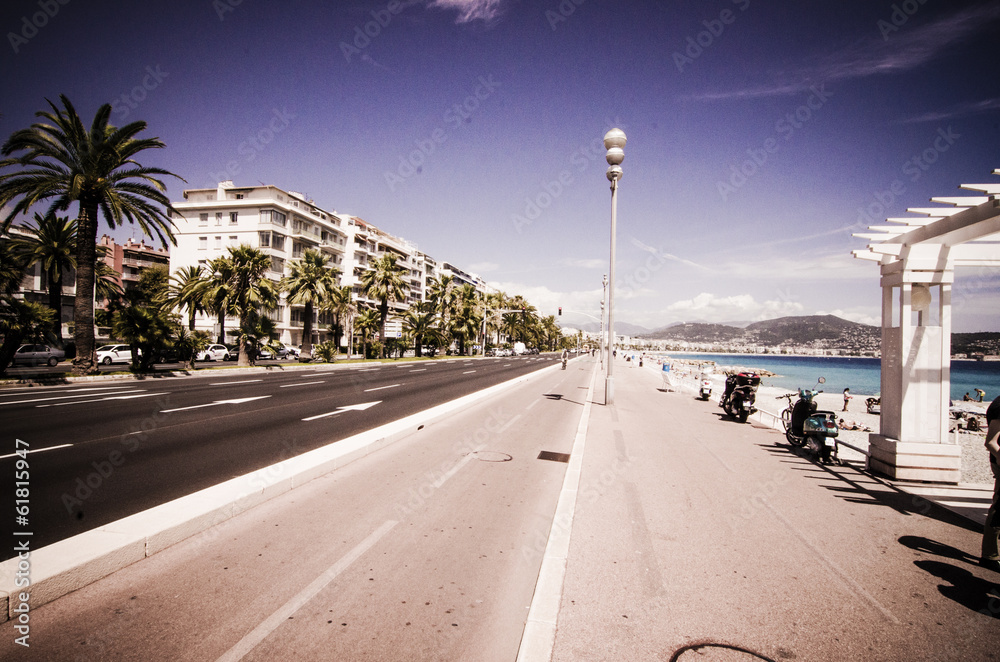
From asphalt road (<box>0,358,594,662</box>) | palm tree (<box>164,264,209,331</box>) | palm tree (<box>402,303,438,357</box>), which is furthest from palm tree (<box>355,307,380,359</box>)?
asphalt road (<box>0,358,594,662</box>)

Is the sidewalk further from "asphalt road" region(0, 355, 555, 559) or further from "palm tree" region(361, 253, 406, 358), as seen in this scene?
"palm tree" region(361, 253, 406, 358)

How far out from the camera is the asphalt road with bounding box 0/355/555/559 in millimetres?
5375

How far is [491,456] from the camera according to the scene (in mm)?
8273

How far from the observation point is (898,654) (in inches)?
119

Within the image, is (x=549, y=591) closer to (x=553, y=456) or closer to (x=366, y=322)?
(x=553, y=456)

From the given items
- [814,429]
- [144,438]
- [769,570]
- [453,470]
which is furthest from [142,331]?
[814,429]

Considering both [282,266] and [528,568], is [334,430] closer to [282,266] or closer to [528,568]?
[528,568]

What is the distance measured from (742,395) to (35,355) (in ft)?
144

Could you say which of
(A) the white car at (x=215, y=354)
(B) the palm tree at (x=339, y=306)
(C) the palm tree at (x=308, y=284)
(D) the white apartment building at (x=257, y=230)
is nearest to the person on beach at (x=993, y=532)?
(C) the palm tree at (x=308, y=284)

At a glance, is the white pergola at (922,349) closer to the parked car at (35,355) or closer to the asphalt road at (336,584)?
the asphalt road at (336,584)

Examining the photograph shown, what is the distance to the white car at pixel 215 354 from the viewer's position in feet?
133

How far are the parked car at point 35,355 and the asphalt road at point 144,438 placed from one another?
1878cm

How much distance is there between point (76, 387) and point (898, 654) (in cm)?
→ 2632

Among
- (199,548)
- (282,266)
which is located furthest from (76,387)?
(282,266)
